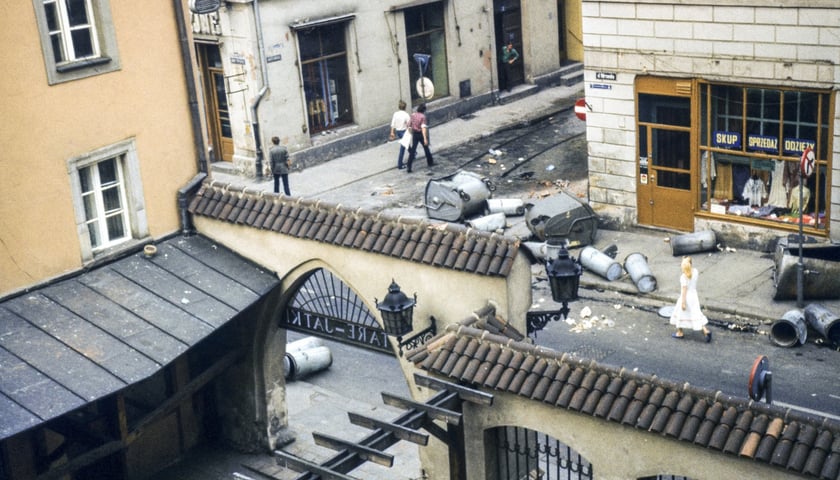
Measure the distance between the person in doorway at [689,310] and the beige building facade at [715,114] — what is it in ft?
11.4

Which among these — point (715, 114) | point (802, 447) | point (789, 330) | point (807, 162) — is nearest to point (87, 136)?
point (802, 447)

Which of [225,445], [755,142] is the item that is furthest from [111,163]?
[755,142]

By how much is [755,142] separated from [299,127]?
12.3 m

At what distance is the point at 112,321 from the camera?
1457 centimetres

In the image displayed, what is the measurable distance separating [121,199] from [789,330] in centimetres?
1081

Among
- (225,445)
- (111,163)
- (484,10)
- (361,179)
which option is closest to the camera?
(111,163)

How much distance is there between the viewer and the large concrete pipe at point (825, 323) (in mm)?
18812

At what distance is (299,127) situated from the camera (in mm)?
29969

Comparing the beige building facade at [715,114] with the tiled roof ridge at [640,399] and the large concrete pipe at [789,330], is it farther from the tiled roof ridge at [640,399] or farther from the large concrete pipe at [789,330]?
the tiled roof ridge at [640,399]

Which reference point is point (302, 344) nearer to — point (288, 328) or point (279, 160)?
point (288, 328)

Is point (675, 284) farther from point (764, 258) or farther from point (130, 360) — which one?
point (130, 360)

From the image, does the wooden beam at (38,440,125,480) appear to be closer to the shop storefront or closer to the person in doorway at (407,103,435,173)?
the shop storefront

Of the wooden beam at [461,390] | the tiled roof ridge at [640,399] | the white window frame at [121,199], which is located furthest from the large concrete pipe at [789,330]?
the white window frame at [121,199]

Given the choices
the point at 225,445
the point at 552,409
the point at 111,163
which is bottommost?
the point at 225,445
